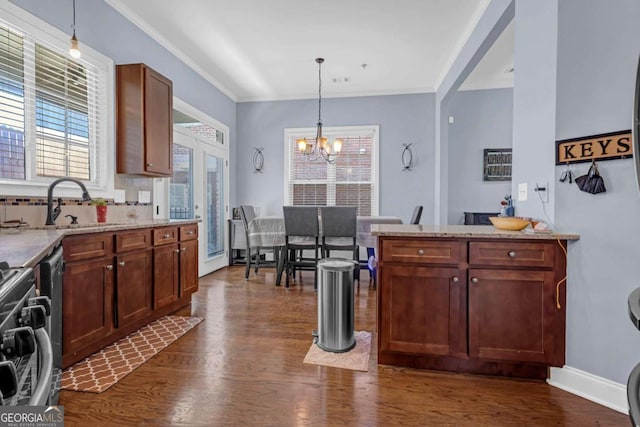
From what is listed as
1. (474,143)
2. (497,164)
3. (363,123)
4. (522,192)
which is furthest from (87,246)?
(497,164)

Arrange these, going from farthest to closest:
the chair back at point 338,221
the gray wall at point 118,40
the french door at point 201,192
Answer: the french door at point 201,192, the chair back at point 338,221, the gray wall at point 118,40

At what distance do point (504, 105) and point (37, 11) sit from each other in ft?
19.2

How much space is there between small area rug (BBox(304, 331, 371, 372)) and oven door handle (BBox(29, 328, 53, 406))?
5.23 ft

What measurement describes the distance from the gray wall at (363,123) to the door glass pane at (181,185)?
1494 millimetres

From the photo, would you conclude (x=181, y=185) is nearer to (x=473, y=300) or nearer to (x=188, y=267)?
(x=188, y=267)

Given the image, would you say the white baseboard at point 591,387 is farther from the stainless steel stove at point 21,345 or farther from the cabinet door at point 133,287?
the cabinet door at point 133,287

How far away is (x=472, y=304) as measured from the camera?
76.0 inches

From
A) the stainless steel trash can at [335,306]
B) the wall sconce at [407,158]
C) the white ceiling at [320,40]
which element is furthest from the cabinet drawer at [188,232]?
the wall sconce at [407,158]

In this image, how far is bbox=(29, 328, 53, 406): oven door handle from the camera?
2.41ft

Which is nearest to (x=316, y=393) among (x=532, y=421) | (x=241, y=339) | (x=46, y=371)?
(x=241, y=339)

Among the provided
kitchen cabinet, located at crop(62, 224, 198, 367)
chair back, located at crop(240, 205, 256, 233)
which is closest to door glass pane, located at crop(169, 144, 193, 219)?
chair back, located at crop(240, 205, 256, 233)

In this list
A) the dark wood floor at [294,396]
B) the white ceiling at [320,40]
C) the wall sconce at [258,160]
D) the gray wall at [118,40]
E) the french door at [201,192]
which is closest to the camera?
the dark wood floor at [294,396]

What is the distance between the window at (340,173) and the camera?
5.52 meters

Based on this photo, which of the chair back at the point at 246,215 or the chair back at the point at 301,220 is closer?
the chair back at the point at 301,220
